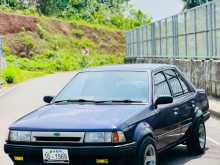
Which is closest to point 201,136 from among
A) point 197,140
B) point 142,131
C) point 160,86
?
point 197,140

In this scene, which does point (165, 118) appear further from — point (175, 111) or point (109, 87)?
point (109, 87)

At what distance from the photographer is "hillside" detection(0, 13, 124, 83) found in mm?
68250

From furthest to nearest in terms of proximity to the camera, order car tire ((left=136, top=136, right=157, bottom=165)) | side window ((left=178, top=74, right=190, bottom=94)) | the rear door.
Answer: side window ((left=178, top=74, right=190, bottom=94))
the rear door
car tire ((left=136, top=136, right=157, bottom=165))

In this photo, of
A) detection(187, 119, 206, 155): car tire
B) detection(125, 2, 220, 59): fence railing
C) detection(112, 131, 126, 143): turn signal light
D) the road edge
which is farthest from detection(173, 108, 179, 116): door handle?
detection(125, 2, 220, 59): fence railing

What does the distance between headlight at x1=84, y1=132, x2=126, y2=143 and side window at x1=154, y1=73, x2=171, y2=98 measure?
65.1 inches

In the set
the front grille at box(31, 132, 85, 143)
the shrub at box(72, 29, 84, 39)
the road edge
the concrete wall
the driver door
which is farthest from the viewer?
the shrub at box(72, 29, 84, 39)

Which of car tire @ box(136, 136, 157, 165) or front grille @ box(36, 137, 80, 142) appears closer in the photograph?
front grille @ box(36, 137, 80, 142)

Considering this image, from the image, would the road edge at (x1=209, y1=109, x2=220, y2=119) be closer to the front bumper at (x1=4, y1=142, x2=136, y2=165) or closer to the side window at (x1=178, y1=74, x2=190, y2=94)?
the side window at (x1=178, y1=74, x2=190, y2=94)

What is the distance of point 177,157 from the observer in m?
10.5

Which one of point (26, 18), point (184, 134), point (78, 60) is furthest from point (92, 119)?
point (26, 18)

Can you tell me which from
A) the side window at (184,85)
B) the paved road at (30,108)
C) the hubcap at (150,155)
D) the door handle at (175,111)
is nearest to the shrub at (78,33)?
the paved road at (30,108)

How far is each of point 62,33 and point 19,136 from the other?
259 feet

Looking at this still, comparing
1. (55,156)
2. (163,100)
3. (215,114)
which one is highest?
(163,100)

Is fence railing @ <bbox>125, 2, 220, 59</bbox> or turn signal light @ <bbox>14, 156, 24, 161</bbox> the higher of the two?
fence railing @ <bbox>125, 2, 220, 59</bbox>
